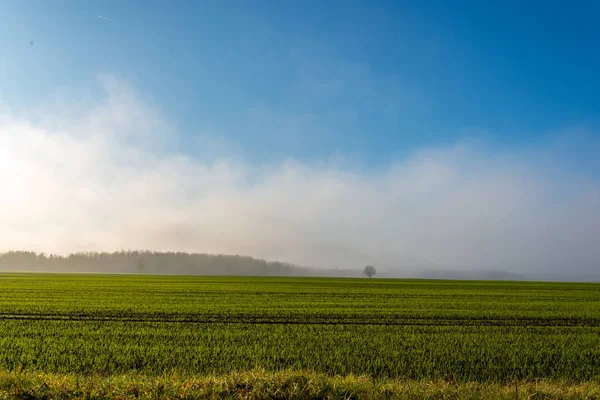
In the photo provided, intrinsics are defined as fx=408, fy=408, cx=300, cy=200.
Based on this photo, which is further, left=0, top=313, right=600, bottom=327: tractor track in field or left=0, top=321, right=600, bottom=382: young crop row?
left=0, top=313, right=600, bottom=327: tractor track in field

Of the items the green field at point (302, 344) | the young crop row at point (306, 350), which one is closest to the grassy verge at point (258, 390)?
the green field at point (302, 344)

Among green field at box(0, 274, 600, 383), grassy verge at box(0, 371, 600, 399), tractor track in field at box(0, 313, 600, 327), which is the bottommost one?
tractor track in field at box(0, 313, 600, 327)

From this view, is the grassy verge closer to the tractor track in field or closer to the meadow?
the meadow

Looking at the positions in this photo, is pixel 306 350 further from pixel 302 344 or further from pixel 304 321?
pixel 304 321

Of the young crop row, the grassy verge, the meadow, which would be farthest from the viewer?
the young crop row

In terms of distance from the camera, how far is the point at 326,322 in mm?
23109

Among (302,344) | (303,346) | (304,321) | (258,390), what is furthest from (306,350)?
(304,321)

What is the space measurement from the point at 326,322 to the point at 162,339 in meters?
9.65

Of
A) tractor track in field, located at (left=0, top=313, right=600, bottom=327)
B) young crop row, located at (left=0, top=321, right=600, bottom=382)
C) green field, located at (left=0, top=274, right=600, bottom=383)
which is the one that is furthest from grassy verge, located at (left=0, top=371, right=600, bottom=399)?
tractor track in field, located at (left=0, top=313, right=600, bottom=327)

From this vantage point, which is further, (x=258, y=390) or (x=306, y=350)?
(x=306, y=350)

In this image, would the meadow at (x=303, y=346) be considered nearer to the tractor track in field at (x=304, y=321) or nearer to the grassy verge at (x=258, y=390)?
the tractor track in field at (x=304, y=321)

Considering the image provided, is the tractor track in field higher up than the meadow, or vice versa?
the meadow

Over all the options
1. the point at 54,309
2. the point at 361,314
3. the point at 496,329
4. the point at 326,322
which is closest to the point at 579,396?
the point at 496,329

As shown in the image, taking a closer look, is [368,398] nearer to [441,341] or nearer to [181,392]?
[181,392]
